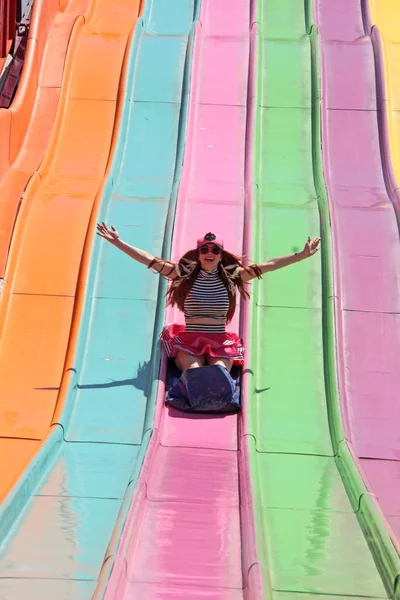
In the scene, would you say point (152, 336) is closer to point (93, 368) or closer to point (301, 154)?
point (93, 368)

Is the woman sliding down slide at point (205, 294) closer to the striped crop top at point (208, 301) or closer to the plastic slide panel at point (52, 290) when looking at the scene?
the striped crop top at point (208, 301)

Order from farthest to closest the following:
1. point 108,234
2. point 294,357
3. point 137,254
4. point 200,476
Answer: point 294,357, point 137,254, point 108,234, point 200,476

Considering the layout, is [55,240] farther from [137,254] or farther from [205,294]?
[205,294]

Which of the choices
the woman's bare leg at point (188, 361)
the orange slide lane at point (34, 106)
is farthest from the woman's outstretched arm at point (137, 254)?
the orange slide lane at point (34, 106)

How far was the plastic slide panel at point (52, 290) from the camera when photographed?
5.21 meters

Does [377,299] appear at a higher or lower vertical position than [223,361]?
higher

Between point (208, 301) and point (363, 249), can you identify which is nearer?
point (208, 301)

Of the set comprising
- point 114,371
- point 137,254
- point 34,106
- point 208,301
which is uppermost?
point 34,106

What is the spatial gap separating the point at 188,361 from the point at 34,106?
3.79m

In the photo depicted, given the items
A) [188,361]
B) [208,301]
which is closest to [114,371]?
[188,361]

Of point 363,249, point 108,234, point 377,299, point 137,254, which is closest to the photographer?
point 108,234

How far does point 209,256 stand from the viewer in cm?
692

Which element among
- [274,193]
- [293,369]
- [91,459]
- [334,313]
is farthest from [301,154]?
[91,459]

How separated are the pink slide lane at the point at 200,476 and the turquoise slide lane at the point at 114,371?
4.0 inches
